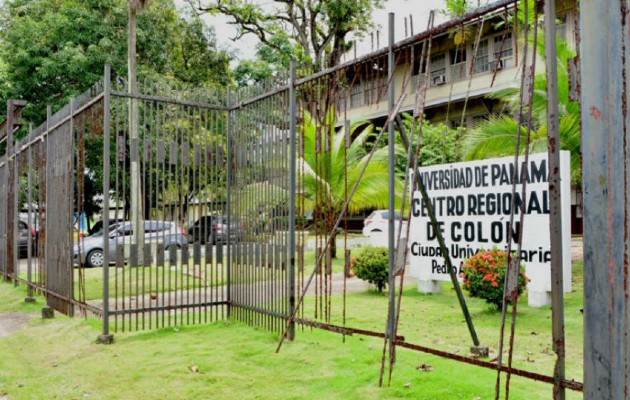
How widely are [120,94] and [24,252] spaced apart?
601 inches

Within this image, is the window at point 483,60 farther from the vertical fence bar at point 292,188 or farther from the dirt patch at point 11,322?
the dirt patch at point 11,322

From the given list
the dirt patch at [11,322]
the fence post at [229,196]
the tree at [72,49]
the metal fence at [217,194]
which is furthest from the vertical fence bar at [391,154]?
the tree at [72,49]

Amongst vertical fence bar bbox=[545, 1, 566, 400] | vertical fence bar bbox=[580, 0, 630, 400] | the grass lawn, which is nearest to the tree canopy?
the grass lawn

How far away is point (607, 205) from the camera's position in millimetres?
2227

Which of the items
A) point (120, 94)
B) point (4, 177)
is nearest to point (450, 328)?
point (120, 94)

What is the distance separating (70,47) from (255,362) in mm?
17419

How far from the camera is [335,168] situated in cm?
1519

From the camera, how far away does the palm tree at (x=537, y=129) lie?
1093 cm

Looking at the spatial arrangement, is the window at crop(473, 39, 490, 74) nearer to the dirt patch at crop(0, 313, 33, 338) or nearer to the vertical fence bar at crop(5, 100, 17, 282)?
the vertical fence bar at crop(5, 100, 17, 282)

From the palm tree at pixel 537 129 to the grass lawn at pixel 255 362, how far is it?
428 centimetres

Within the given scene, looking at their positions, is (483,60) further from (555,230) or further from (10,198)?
(555,230)

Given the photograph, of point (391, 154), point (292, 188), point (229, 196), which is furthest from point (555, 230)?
point (229, 196)

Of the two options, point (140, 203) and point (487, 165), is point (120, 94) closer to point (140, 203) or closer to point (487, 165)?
point (140, 203)

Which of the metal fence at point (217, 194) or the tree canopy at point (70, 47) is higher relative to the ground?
the tree canopy at point (70, 47)
